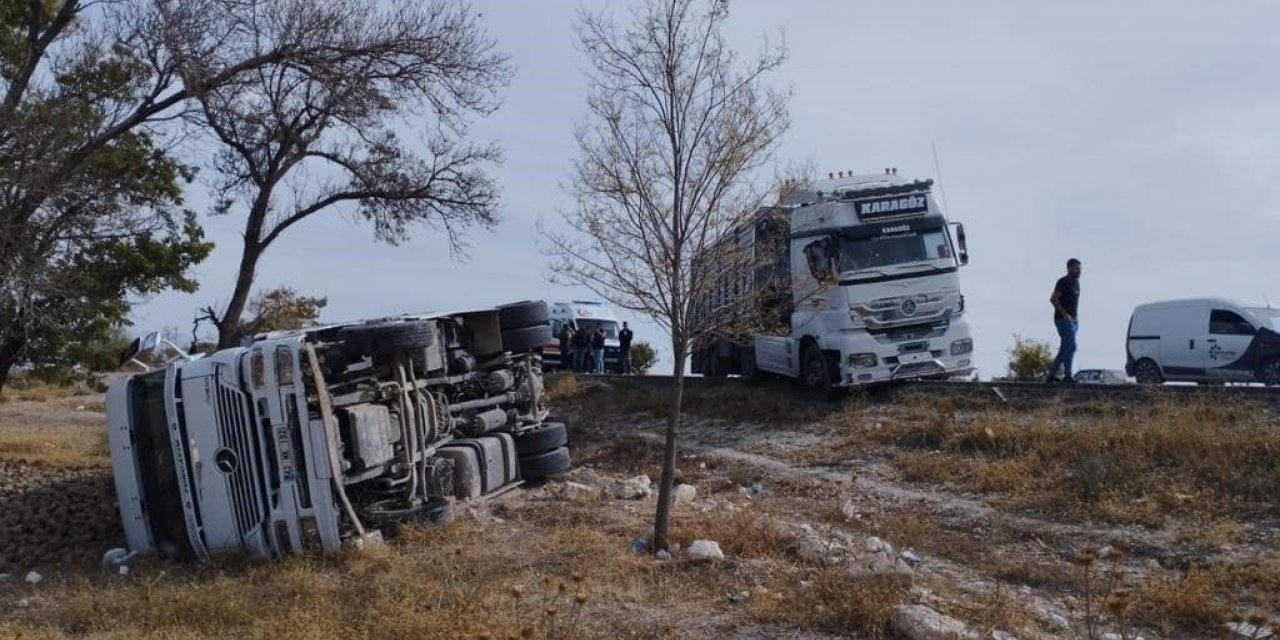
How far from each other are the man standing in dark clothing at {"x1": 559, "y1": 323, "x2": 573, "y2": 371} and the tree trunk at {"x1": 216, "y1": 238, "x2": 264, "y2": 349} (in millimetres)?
15534

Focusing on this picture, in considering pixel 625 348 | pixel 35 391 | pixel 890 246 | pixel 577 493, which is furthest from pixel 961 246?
pixel 35 391

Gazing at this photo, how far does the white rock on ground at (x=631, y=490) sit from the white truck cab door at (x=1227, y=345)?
15945 mm

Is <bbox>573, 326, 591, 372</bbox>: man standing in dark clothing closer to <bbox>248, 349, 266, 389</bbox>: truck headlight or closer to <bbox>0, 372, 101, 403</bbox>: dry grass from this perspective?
<bbox>0, 372, 101, 403</bbox>: dry grass

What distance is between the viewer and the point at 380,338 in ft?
33.3

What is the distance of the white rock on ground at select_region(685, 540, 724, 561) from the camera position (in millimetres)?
9219

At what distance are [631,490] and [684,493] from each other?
1.86 ft

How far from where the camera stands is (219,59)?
15789 mm

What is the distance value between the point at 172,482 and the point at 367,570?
2.35 metres

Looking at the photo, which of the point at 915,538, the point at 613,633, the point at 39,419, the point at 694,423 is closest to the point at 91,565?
the point at 613,633

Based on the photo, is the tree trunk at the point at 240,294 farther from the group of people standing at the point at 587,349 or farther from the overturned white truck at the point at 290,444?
the group of people standing at the point at 587,349

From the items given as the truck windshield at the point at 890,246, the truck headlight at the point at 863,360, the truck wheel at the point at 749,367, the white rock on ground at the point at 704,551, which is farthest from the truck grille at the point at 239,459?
the truck wheel at the point at 749,367

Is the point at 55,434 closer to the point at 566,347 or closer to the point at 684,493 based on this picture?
the point at 684,493

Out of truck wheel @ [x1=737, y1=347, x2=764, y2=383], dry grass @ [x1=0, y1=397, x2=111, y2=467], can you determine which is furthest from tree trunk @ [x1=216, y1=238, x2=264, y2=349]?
truck wheel @ [x1=737, y1=347, x2=764, y2=383]

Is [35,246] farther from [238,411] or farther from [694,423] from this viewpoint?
[694,423]
